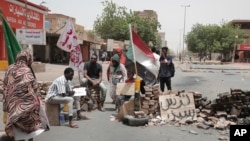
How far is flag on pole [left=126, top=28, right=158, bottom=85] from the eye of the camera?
32.7ft

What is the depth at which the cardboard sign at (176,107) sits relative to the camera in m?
9.20

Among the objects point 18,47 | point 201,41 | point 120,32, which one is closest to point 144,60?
point 18,47

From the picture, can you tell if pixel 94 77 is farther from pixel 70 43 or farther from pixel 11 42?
pixel 11 42

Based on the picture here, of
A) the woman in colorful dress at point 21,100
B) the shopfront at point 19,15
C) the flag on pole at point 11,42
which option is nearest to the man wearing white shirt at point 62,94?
the flag on pole at point 11,42

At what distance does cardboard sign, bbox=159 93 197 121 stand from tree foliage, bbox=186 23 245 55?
7488cm

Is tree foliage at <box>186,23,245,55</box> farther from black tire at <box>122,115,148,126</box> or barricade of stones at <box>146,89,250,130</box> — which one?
black tire at <box>122,115,148,126</box>

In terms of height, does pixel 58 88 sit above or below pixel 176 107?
above

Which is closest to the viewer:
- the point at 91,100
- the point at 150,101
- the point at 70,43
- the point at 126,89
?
the point at 150,101

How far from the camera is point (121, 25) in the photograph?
6631 centimetres

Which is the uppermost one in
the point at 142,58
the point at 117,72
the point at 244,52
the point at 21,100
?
the point at 142,58

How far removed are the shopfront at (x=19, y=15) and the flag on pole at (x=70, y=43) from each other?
1221 cm

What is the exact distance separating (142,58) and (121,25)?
5667 cm

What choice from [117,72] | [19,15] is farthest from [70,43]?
[19,15]

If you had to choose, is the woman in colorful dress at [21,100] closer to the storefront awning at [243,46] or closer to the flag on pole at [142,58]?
the flag on pole at [142,58]
